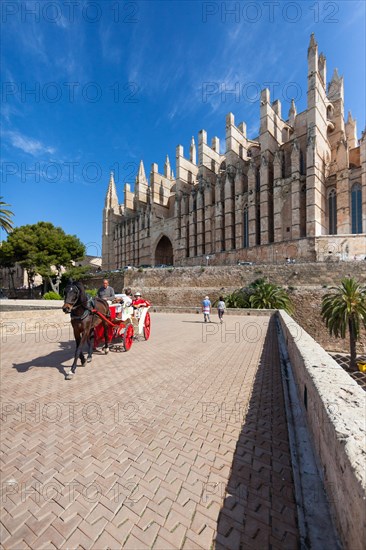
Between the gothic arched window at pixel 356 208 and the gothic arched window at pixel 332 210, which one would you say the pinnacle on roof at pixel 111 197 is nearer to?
the gothic arched window at pixel 332 210

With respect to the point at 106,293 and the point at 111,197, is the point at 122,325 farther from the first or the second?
the point at 111,197

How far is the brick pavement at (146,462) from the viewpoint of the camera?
1773 millimetres

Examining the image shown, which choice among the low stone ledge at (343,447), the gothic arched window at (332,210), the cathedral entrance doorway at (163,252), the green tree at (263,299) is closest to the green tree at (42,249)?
the cathedral entrance doorway at (163,252)

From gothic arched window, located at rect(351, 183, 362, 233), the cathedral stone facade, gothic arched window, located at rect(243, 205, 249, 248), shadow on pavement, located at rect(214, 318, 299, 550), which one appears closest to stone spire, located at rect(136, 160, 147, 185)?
the cathedral stone facade

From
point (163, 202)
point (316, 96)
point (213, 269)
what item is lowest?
point (213, 269)

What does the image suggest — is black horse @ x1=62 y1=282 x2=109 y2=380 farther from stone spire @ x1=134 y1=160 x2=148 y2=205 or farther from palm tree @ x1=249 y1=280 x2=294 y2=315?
stone spire @ x1=134 y1=160 x2=148 y2=205

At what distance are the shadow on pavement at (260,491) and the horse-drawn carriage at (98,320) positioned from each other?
3.70 metres

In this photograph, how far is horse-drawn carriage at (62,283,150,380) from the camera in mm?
5283

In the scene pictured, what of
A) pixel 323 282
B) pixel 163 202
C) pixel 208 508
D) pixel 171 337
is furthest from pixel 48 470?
pixel 163 202

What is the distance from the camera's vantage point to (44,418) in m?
3.44

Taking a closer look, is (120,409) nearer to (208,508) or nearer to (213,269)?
(208,508)

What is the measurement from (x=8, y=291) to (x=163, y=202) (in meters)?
35.6

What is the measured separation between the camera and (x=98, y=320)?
6133 mm

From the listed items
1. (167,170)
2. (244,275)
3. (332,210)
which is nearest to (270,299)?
(244,275)
